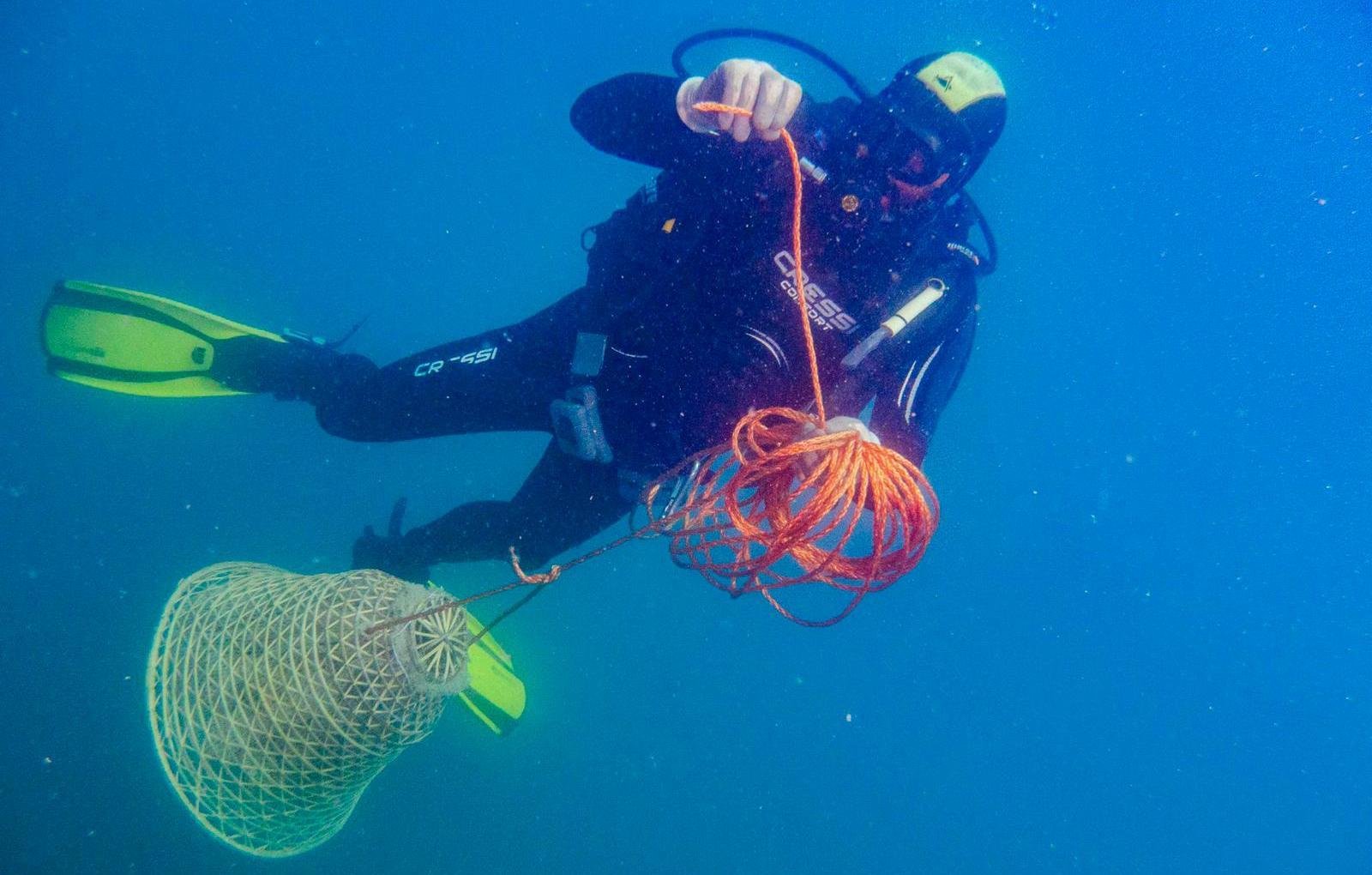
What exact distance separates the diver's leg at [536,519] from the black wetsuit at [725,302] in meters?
0.16

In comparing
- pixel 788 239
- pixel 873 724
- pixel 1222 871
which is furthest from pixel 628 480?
pixel 1222 871

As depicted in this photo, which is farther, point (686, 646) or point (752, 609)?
point (752, 609)

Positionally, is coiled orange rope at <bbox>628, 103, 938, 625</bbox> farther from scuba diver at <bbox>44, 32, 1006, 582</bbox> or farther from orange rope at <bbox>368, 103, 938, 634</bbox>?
scuba diver at <bbox>44, 32, 1006, 582</bbox>

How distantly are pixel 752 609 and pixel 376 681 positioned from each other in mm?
9918

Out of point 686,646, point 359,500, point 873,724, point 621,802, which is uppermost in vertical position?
point 359,500

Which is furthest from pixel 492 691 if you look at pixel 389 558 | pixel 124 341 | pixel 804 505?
pixel 804 505

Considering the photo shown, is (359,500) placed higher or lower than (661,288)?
lower

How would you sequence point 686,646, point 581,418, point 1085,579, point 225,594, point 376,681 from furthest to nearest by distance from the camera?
point 1085,579 → point 686,646 → point 581,418 → point 225,594 → point 376,681

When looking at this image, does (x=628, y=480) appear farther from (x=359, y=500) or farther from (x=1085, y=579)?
(x=1085, y=579)

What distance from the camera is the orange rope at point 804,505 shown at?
1.70 metres

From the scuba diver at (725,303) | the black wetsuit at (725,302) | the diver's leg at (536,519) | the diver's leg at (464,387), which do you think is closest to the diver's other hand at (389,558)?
the diver's leg at (536,519)

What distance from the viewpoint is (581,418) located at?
3.34m

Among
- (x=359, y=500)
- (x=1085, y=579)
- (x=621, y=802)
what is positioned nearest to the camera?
(x=359, y=500)

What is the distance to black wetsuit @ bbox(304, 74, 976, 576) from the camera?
304 centimetres
